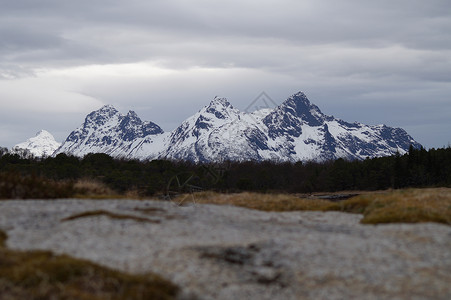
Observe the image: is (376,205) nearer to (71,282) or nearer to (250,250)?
(250,250)

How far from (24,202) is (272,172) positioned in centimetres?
15493

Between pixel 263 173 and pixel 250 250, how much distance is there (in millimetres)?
140273

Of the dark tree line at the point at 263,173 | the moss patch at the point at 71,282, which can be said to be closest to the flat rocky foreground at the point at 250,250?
the moss patch at the point at 71,282

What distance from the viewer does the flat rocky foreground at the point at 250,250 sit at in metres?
13.6

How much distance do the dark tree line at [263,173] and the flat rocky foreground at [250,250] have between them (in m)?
67.5

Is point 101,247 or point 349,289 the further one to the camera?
point 101,247

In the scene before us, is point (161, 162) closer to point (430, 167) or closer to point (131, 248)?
point (430, 167)

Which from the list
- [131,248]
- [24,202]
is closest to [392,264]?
[131,248]

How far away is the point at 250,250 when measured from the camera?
1661cm

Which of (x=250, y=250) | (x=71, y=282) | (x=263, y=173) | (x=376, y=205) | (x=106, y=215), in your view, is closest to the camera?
(x=71, y=282)

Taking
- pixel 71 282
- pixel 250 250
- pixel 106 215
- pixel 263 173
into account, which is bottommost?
pixel 71 282

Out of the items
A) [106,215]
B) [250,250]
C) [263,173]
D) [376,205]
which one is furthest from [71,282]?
[263,173]

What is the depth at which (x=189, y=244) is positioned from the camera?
1689 cm

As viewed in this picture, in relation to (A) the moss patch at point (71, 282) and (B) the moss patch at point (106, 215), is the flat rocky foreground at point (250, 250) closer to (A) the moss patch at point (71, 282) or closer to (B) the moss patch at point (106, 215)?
(B) the moss patch at point (106, 215)
